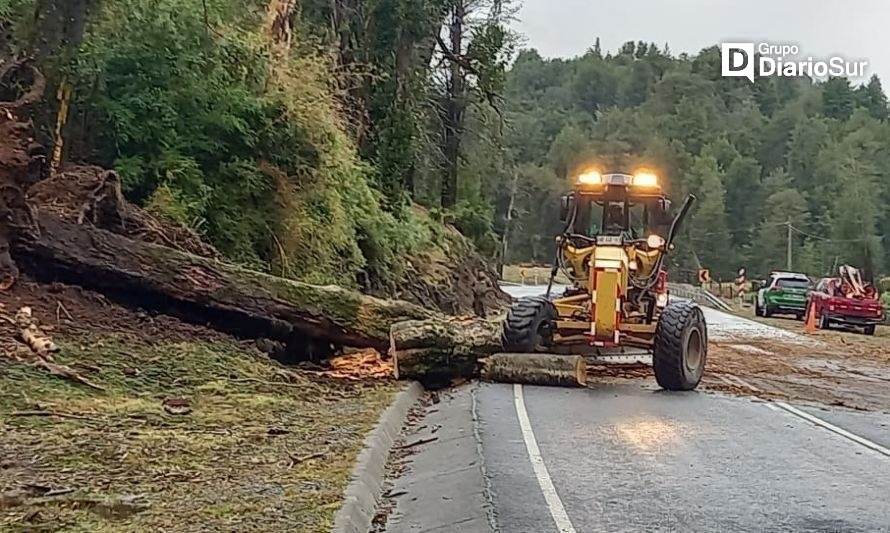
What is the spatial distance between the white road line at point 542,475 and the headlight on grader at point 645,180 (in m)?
5.26

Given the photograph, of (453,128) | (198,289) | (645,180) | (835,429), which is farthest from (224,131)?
(453,128)

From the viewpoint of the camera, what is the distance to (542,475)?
372 inches

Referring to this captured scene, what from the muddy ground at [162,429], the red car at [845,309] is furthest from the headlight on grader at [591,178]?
the red car at [845,309]

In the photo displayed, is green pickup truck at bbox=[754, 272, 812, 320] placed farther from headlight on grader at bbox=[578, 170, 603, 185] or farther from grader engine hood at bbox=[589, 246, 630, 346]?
grader engine hood at bbox=[589, 246, 630, 346]

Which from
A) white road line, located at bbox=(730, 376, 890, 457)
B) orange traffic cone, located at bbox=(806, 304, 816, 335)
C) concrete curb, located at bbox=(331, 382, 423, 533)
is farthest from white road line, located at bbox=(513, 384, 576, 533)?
orange traffic cone, located at bbox=(806, 304, 816, 335)

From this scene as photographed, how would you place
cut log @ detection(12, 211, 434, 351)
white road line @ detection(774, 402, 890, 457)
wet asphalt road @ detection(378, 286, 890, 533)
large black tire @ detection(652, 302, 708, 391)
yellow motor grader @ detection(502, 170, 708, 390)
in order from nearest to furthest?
1. wet asphalt road @ detection(378, 286, 890, 533)
2. white road line @ detection(774, 402, 890, 457)
3. cut log @ detection(12, 211, 434, 351)
4. large black tire @ detection(652, 302, 708, 391)
5. yellow motor grader @ detection(502, 170, 708, 390)

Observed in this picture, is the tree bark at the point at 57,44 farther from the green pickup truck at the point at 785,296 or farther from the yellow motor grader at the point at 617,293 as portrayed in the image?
the green pickup truck at the point at 785,296

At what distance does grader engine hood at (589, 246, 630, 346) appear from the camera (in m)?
15.9

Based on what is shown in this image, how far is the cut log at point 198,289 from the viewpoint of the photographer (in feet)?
44.5

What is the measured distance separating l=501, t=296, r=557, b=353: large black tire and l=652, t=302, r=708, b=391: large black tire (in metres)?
1.58

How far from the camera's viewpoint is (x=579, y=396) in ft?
47.9

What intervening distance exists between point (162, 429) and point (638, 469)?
4136 mm

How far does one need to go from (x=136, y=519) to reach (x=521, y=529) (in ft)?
8.12

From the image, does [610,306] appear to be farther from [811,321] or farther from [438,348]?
[811,321]
